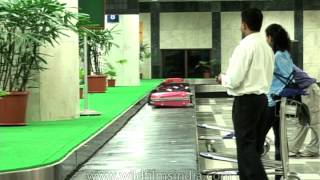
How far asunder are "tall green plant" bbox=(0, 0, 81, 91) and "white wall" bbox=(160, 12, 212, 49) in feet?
85.4

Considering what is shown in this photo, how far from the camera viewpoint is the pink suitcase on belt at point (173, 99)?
10.9 metres

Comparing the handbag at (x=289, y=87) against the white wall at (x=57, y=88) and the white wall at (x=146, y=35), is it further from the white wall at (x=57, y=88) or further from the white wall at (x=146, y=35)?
the white wall at (x=146, y=35)

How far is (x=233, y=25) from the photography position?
3328 centimetres

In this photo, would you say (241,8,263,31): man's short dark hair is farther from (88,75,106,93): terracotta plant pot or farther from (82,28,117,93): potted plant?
(88,75,106,93): terracotta plant pot

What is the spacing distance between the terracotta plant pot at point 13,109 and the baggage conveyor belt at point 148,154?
1235mm

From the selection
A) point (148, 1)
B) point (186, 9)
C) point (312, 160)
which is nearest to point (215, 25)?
point (186, 9)

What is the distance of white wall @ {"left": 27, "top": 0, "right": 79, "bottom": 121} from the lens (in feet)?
26.3

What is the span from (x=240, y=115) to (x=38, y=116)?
12.7 ft

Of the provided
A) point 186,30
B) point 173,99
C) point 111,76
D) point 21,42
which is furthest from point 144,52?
point 21,42

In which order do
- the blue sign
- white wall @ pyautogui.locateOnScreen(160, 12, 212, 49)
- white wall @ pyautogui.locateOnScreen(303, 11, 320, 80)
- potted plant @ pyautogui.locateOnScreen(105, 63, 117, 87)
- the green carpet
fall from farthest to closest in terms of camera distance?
white wall @ pyautogui.locateOnScreen(160, 12, 212, 49) < white wall @ pyautogui.locateOnScreen(303, 11, 320, 80) < the blue sign < potted plant @ pyautogui.locateOnScreen(105, 63, 117, 87) < the green carpet

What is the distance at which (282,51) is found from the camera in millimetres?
6625

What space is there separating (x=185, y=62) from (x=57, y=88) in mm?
26292

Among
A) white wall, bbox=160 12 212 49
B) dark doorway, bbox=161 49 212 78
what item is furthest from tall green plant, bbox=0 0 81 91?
dark doorway, bbox=161 49 212 78

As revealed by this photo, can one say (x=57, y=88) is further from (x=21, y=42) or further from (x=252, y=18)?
(x=252, y=18)
